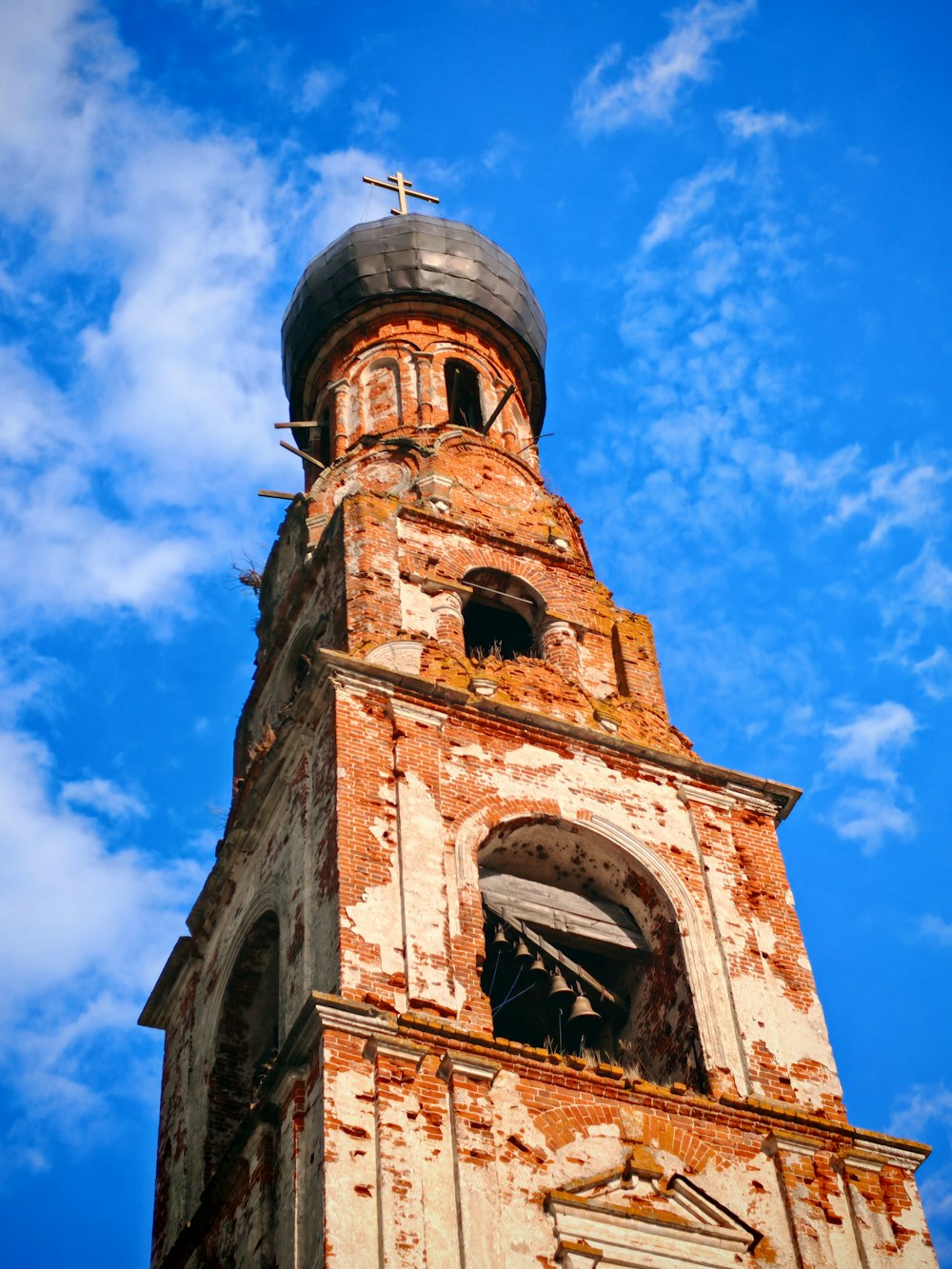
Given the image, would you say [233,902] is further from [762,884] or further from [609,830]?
[762,884]

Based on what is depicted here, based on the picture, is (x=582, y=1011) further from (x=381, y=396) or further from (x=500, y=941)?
(x=381, y=396)

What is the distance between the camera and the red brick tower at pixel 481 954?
13922 mm

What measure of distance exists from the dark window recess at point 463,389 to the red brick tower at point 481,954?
6.37 ft

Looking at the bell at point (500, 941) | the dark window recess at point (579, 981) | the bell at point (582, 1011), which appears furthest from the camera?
the bell at point (500, 941)

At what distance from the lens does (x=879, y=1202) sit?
1509cm

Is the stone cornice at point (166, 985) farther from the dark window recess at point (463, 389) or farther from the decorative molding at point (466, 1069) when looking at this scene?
the dark window recess at point (463, 389)

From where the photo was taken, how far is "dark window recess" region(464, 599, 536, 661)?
70.0 feet

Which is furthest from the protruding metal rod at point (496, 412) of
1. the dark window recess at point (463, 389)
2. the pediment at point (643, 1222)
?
the pediment at point (643, 1222)

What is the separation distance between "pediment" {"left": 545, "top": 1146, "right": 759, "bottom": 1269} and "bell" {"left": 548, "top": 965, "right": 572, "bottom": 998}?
2.02m

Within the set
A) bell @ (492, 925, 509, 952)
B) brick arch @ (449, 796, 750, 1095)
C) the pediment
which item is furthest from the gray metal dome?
the pediment

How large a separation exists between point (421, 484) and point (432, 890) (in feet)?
24.1

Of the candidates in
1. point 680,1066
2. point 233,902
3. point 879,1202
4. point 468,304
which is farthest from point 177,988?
point 468,304

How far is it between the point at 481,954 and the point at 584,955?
2214mm

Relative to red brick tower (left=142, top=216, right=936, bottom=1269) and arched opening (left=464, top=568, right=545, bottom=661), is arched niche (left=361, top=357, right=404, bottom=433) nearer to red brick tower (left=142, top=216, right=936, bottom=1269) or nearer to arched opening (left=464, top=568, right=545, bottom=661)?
red brick tower (left=142, top=216, right=936, bottom=1269)
